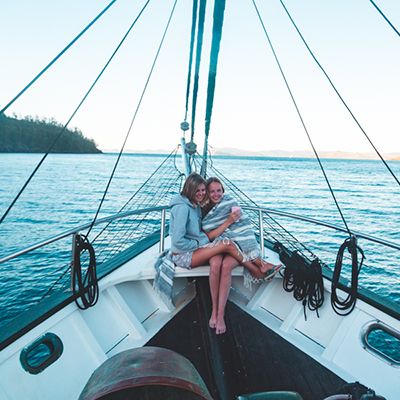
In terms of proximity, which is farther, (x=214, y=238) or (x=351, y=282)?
(x=214, y=238)

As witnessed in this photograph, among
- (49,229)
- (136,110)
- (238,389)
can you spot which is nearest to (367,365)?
(238,389)

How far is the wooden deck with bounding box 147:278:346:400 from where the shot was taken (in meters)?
2.25

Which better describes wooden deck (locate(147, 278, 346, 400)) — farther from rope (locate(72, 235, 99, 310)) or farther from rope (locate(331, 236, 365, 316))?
rope (locate(72, 235, 99, 310))

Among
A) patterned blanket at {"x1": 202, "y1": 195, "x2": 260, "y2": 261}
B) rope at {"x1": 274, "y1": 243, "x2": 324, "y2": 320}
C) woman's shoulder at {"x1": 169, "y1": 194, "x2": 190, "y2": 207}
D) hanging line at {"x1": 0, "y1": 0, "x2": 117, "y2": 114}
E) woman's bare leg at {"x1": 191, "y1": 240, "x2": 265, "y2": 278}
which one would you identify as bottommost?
rope at {"x1": 274, "y1": 243, "x2": 324, "y2": 320}

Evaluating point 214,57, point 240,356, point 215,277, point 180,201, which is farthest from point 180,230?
point 214,57

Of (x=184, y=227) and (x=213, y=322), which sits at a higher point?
(x=184, y=227)

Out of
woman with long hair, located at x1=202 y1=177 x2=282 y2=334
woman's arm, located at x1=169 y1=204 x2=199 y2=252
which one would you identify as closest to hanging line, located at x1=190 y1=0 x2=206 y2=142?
woman with long hair, located at x1=202 y1=177 x2=282 y2=334

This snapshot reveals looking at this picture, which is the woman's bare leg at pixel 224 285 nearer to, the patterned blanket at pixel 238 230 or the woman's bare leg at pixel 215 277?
the woman's bare leg at pixel 215 277

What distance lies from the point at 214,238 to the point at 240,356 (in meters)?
0.98

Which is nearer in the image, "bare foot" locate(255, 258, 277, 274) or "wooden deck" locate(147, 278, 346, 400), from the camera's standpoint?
"wooden deck" locate(147, 278, 346, 400)

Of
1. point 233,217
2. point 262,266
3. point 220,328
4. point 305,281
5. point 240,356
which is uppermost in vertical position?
point 233,217

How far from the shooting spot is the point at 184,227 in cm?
276

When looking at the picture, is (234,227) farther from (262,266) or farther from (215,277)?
(215,277)

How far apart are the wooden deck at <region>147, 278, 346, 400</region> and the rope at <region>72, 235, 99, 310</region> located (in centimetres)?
61
